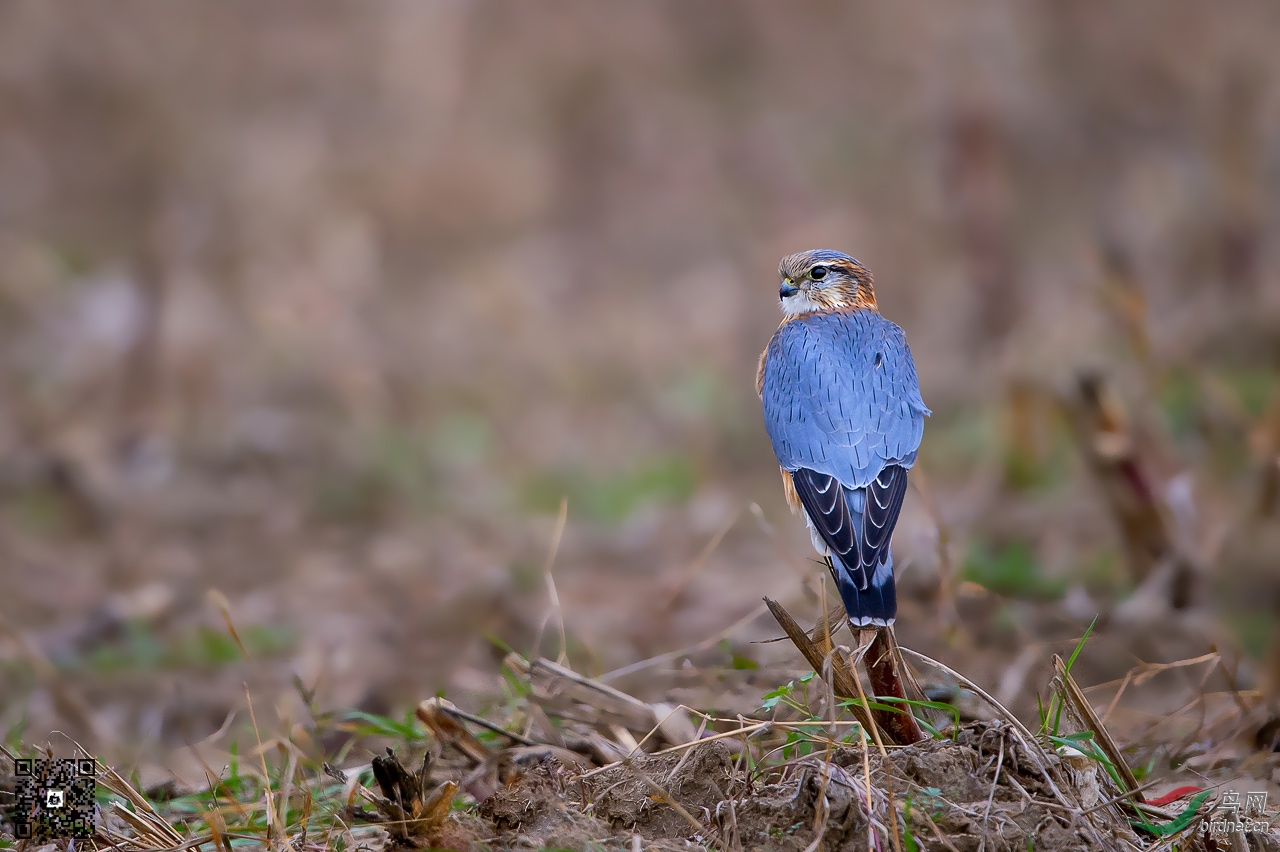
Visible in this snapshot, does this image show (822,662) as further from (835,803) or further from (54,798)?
(54,798)

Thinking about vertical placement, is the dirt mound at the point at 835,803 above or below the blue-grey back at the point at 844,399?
below

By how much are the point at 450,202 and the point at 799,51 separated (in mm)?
4470

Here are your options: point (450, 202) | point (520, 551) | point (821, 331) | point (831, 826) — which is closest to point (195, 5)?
point (450, 202)

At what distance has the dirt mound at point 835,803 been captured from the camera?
2.28 m

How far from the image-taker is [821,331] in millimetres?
3414

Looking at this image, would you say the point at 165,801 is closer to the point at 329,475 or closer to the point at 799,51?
the point at 329,475

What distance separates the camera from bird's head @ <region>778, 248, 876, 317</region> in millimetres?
3752

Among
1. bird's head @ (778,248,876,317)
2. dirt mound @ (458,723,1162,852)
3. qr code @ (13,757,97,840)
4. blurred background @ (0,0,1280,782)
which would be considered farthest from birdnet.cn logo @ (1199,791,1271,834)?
qr code @ (13,757,97,840)

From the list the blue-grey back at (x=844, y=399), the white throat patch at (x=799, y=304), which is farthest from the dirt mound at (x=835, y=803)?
the white throat patch at (x=799, y=304)

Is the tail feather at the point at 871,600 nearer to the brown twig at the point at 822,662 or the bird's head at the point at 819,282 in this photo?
the brown twig at the point at 822,662

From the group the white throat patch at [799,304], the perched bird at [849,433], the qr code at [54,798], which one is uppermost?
the white throat patch at [799,304]

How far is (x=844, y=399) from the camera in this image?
3.13 m

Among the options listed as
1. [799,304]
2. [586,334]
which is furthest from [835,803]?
[586,334]

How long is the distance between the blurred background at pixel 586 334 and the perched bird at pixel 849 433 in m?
0.38
